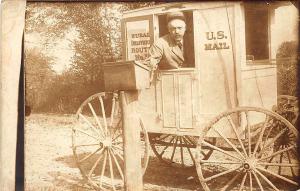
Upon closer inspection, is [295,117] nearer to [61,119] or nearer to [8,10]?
[61,119]

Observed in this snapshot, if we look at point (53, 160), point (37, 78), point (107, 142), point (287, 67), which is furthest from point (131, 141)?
point (287, 67)

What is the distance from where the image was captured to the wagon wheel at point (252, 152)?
3510mm

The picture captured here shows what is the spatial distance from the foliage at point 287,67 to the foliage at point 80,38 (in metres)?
1.46

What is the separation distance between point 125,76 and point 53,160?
1071 mm

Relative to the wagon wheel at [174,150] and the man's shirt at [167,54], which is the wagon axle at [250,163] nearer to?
the wagon wheel at [174,150]

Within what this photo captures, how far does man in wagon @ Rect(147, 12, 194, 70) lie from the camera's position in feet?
12.1

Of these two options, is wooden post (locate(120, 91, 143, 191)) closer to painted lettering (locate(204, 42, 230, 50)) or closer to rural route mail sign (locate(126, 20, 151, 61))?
rural route mail sign (locate(126, 20, 151, 61))

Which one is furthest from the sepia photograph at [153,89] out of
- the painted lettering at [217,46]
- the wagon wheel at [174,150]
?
the wagon wheel at [174,150]

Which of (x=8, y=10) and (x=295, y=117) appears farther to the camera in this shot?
(x=295, y=117)

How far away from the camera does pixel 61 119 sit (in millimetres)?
3643

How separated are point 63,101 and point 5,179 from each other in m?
0.88

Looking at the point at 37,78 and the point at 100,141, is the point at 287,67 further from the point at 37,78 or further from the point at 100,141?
the point at 37,78

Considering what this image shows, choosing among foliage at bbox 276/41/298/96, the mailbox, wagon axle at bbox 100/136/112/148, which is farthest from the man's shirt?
foliage at bbox 276/41/298/96

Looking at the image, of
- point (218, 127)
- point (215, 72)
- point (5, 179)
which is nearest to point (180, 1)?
point (215, 72)
